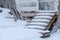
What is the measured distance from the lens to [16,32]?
967 cm

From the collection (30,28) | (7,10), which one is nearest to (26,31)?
(30,28)

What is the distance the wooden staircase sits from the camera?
33.5 feet

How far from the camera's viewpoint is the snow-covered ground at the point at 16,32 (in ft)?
29.3

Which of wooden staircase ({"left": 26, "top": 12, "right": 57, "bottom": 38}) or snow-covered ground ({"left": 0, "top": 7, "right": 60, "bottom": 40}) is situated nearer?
snow-covered ground ({"left": 0, "top": 7, "right": 60, "bottom": 40})

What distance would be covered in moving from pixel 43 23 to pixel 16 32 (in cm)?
164

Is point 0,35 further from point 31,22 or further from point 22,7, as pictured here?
point 22,7

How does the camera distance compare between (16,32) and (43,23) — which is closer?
(16,32)

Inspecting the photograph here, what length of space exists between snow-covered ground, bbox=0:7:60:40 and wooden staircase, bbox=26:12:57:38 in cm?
33

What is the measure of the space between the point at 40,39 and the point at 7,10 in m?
3.61

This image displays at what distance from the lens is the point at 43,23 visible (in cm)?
1088

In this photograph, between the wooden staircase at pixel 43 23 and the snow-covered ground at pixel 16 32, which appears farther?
the wooden staircase at pixel 43 23

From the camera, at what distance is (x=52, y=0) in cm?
1261

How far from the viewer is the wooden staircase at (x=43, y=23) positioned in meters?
10.2

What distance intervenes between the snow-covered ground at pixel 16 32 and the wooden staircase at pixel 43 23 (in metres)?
0.33
